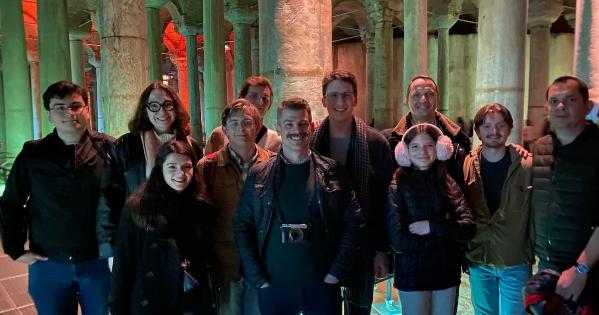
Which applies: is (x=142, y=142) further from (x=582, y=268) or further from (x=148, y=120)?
(x=582, y=268)

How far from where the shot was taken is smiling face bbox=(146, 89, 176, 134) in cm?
272

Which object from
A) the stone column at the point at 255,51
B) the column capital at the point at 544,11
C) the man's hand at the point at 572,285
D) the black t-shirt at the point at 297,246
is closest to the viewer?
the man's hand at the point at 572,285

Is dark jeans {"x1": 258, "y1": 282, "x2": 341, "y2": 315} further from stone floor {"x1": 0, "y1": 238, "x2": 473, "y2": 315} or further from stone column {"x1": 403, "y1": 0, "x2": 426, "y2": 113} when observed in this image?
stone column {"x1": 403, "y1": 0, "x2": 426, "y2": 113}

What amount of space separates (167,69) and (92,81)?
4689 mm

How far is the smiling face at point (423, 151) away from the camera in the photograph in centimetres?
264

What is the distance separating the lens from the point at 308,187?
240cm

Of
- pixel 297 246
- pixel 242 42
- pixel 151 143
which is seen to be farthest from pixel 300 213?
pixel 242 42

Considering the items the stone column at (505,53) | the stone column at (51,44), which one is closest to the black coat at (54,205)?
the stone column at (505,53)

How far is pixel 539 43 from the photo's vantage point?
49.2 ft

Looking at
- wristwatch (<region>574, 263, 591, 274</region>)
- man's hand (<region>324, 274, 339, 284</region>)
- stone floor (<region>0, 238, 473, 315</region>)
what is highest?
wristwatch (<region>574, 263, 591, 274</region>)

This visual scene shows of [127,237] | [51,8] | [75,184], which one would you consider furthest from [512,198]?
[51,8]

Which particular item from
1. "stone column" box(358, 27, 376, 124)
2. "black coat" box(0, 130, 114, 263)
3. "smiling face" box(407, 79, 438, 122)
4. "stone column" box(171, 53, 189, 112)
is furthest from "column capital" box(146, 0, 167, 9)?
"smiling face" box(407, 79, 438, 122)

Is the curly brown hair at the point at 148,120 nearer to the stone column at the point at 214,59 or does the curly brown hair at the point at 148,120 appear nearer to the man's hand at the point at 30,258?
the man's hand at the point at 30,258

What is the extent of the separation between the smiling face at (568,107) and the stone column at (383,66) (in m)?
12.9
